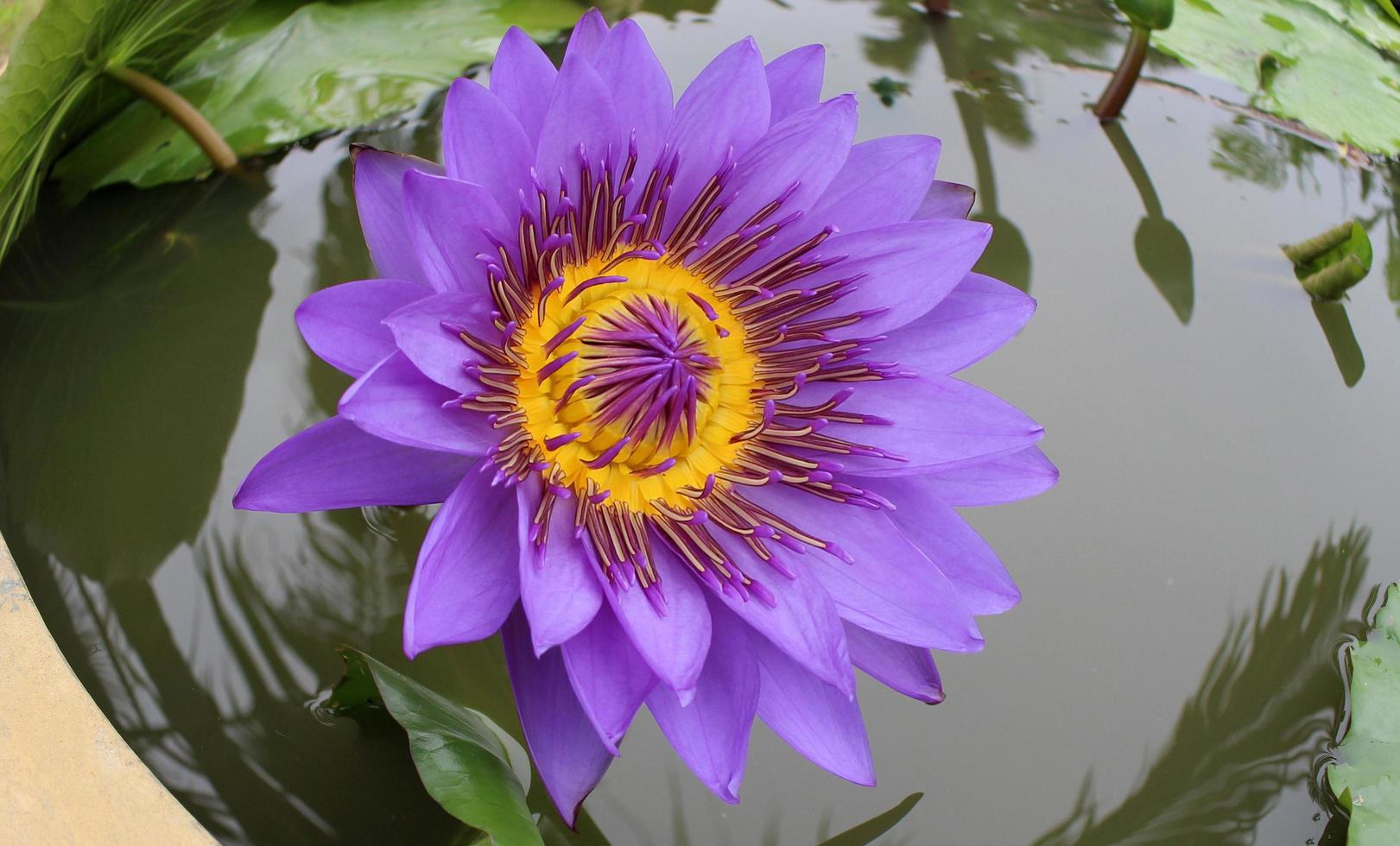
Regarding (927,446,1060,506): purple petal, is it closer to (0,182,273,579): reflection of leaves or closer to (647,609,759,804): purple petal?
(647,609,759,804): purple petal

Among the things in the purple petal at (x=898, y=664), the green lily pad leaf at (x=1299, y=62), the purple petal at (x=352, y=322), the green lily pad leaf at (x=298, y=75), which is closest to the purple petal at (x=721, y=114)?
the purple petal at (x=352, y=322)

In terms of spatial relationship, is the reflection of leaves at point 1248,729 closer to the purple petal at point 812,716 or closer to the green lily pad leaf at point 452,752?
the purple petal at point 812,716

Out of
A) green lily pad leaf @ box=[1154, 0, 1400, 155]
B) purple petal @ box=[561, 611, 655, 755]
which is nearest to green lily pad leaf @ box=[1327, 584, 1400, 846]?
purple petal @ box=[561, 611, 655, 755]

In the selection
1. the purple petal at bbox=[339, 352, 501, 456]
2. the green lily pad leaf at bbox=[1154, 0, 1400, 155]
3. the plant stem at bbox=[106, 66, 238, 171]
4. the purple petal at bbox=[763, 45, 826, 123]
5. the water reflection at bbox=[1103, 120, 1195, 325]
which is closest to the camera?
the purple petal at bbox=[339, 352, 501, 456]

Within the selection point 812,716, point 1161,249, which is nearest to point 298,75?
point 812,716

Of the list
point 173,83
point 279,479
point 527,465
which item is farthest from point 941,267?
point 173,83

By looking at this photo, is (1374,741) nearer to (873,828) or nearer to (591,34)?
(873,828)

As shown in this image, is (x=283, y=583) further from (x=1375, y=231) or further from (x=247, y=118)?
(x=1375, y=231)
